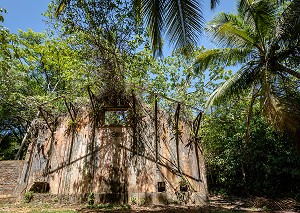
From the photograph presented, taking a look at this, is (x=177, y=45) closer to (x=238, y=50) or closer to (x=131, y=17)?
(x=131, y=17)

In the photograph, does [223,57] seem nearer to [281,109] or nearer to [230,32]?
[230,32]

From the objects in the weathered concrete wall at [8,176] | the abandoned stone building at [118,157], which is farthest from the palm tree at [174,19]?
the weathered concrete wall at [8,176]

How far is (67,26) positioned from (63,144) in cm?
408

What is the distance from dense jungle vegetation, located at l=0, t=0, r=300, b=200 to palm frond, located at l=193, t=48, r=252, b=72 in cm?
5

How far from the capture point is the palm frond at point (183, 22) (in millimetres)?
5121

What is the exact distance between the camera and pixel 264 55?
9.52m

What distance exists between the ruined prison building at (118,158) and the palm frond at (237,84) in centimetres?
208

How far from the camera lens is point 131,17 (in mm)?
7320

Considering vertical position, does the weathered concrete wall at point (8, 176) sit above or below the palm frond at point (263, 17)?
below

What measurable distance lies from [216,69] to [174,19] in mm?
10011

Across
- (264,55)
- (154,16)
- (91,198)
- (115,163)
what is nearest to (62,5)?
(154,16)

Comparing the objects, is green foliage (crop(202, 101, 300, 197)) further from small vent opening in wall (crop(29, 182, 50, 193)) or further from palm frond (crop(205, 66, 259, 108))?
small vent opening in wall (crop(29, 182, 50, 193))

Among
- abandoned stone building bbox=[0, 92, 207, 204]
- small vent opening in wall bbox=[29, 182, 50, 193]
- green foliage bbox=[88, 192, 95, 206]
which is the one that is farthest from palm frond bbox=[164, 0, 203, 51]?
small vent opening in wall bbox=[29, 182, 50, 193]

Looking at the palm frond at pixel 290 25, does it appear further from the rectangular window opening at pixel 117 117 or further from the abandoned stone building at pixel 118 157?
the rectangular window opening at pixel 117 117
